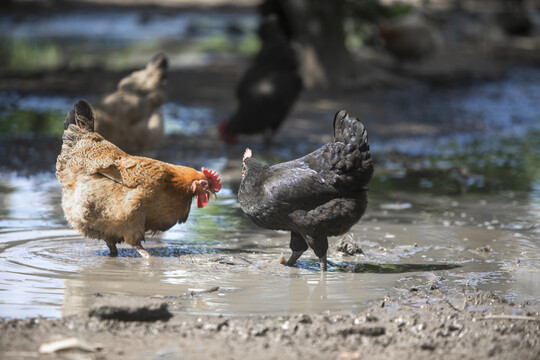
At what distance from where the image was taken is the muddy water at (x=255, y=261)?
5.58 metres

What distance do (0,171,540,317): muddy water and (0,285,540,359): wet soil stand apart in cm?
34

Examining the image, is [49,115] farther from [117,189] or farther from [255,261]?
[255,261]

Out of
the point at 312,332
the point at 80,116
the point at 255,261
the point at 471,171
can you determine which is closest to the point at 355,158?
the point at 255,261

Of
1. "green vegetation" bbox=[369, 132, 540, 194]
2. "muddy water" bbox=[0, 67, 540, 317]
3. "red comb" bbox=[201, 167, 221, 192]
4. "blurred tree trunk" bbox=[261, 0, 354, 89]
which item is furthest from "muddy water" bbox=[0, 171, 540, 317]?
"blurred tree trunk" bbox=[261, 0, 354, 89]

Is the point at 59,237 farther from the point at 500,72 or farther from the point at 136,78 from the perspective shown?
the point at 500,72

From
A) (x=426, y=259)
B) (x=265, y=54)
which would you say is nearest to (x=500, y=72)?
(x=265, y=54)

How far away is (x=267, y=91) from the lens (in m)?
12.8

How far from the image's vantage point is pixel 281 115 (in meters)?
13.0

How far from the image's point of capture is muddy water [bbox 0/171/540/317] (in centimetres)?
558

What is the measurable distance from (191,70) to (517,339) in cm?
1627

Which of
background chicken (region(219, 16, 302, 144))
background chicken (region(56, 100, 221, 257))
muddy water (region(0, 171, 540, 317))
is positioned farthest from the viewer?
background chicken (region(219, 16, 302, 144))

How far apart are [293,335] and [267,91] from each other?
27.7 feet

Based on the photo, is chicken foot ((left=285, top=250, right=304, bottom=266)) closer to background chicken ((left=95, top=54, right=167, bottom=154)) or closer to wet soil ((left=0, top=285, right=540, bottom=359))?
A: wet soil ((left=0, top=285, right=540, bottom=359))

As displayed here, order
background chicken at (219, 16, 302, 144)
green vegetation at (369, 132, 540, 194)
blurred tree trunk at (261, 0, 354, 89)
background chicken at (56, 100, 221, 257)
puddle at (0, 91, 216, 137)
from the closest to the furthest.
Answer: background chicken at (56, 100, 221, 257), green vegetation at (369, 132, 540, 194), background chicken at (219, 16, 302, 144), puddle at (0, 91, 216, 137), blurred tree trunk at (261, 0, 354, 89)
